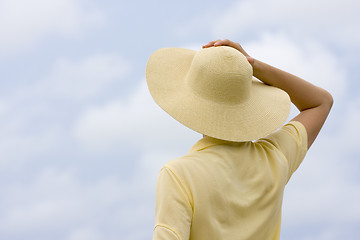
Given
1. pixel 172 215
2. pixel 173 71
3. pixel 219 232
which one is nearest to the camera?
pixel 172 215

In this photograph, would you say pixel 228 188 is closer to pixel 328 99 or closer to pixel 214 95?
pixel 214 95

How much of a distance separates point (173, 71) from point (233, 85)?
1.01 ft

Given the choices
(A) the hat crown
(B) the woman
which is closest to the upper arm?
(B) the woman

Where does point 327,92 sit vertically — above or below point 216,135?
above

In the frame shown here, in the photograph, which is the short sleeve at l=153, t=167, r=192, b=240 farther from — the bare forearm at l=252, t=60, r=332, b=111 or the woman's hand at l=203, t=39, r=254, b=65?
the bare forearm at l=252, t=60, r=332, b=111

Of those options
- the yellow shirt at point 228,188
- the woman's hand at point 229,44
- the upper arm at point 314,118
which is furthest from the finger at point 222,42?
the upper arm at point 314,118

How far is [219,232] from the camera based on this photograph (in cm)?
241

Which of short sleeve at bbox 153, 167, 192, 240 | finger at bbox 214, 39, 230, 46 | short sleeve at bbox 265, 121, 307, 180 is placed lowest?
short sleeve at bbox 153, 167, 192, 240

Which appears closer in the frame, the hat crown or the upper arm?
the hat crown

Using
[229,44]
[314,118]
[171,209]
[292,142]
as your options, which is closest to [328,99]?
[314,118]

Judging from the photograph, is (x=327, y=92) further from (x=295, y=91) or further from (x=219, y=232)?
(x=219, y=232)

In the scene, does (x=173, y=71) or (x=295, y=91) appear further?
(x=295, y=91)

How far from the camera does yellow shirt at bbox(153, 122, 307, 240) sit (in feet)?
7.49

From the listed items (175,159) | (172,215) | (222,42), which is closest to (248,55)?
(222,42)
